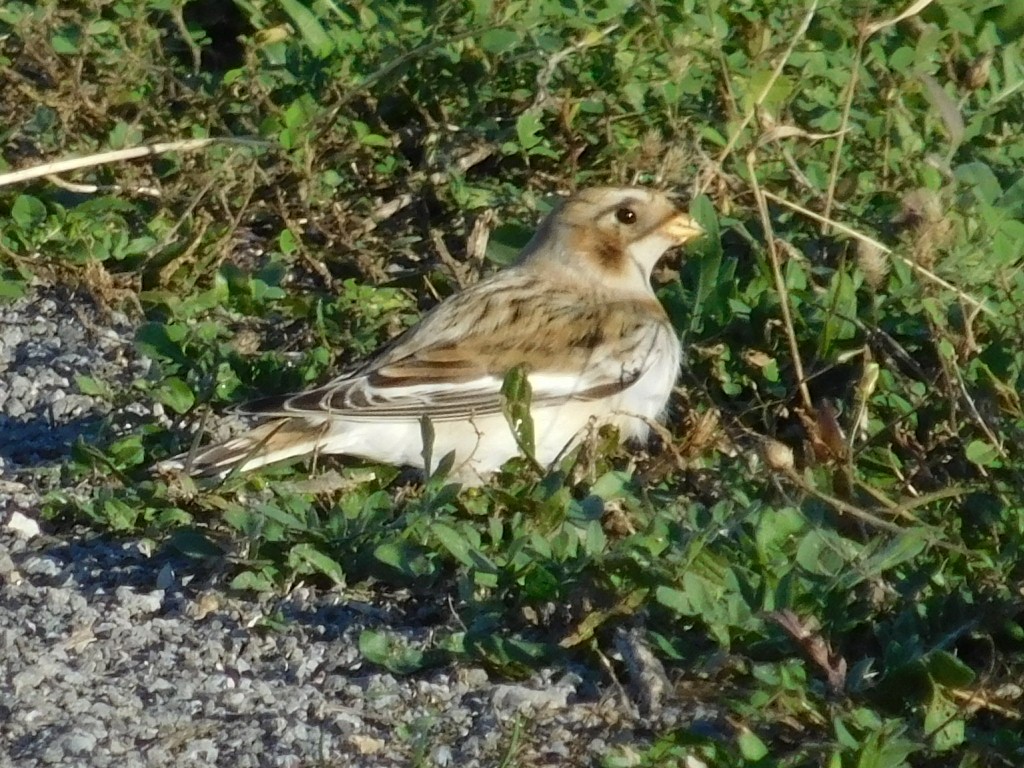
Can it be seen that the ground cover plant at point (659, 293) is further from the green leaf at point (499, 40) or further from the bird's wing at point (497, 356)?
the bird's wing at point (497, 356)

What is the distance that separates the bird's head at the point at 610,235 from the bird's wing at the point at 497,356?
0.54 feet

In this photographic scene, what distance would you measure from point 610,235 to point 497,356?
69 centimetres

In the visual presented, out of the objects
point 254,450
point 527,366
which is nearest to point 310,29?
point 527,366

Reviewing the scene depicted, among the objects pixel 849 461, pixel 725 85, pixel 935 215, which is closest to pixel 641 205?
pixel 725 85

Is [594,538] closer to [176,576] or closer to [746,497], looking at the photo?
[746,497]

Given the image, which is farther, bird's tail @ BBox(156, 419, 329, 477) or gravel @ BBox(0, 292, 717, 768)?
Result: bird's tail @ BBox(156, 419, 329, 477)

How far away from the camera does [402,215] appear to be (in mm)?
6512

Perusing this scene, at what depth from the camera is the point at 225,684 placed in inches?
163

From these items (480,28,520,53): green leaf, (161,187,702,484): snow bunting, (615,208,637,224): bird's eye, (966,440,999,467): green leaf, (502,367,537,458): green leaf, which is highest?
(480,28,520,53): green leaf

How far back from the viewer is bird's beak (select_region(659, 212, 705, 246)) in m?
5.87

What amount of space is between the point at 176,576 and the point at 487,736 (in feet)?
3.51

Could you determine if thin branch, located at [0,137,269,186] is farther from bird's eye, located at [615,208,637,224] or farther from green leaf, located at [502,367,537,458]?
green leaf, located at [502,367,537,458]

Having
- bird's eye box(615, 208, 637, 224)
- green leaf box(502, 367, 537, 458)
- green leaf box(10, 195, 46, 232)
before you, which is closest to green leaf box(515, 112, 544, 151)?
bird's eye box(615, 208, 637, 224)

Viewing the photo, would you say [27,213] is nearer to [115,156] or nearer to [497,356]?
[115,156]
